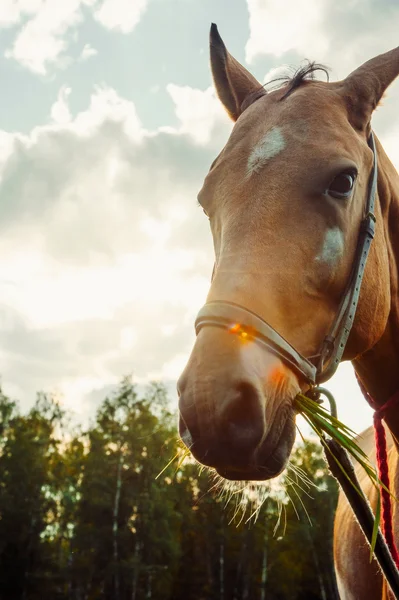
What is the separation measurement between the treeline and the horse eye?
2996 centimetres

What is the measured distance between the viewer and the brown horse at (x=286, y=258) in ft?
6.85

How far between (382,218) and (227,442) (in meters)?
1.94

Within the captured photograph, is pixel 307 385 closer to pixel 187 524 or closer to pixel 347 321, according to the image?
pixel 347 321

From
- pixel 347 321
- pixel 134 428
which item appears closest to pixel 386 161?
pixel 347 321

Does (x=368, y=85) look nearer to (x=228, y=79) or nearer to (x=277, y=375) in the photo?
(x=228, y=79)

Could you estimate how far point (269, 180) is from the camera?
2645 mm

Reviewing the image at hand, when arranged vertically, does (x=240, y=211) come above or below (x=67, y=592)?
above

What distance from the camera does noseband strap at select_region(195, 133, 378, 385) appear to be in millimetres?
2268

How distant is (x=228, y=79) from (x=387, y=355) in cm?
230

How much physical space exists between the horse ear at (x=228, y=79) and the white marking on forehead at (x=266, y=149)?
1.16 metres

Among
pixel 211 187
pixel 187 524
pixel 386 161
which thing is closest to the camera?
pixel 211 187

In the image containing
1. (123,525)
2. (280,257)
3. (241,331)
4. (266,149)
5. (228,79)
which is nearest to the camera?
(241,331)

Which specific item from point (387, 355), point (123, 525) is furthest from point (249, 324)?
point (123, 525)

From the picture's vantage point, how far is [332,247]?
2656mm
